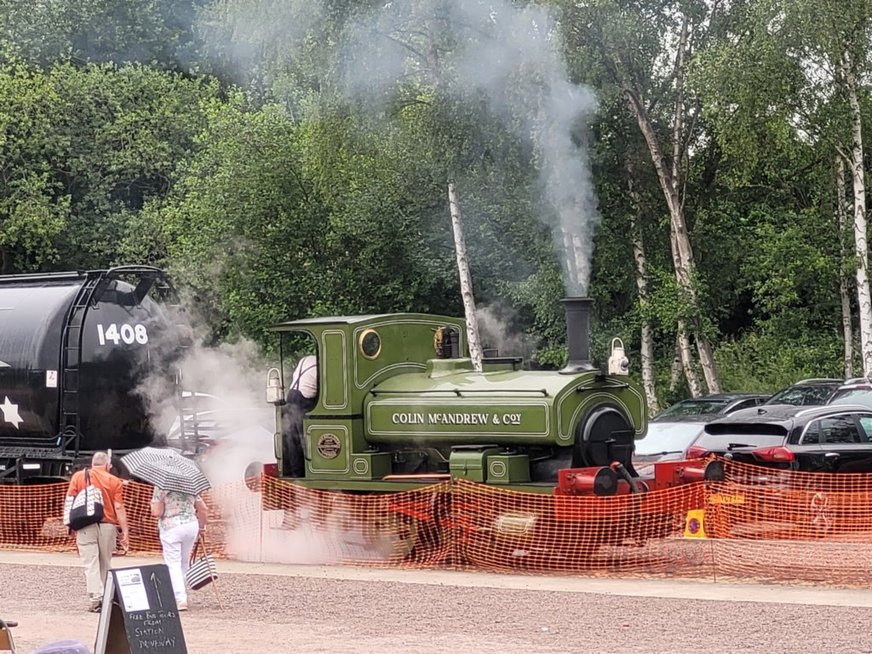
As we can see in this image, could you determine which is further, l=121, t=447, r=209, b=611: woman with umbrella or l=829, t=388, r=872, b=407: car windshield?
l=829, t=388, r=872, b=407: car windshield

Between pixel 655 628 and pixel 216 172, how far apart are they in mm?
24553

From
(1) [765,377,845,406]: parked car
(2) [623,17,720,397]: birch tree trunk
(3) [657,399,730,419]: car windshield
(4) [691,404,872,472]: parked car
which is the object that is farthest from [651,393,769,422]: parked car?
(4) [691,404,872,472]: parked car

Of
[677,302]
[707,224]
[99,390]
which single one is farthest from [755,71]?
[99,390]

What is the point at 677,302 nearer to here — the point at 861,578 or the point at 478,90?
the point at 478,90

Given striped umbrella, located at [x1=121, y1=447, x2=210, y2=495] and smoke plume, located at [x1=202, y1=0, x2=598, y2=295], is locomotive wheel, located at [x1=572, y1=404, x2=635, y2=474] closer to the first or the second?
striped umbrella, located at [x1=121, y1=447, x2=210, y2=495]

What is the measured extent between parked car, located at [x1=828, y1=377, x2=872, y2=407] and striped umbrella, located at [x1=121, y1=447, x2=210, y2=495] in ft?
32.1

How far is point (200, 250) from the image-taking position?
3069cm

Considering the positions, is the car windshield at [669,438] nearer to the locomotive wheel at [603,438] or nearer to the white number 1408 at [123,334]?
the locomotive wheel at [603,438]

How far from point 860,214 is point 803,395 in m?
3.98

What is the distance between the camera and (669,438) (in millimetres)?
17078

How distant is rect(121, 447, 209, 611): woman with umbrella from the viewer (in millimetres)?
10883

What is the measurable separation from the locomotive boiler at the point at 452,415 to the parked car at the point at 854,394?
5255mm

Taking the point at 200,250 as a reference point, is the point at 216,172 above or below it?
above

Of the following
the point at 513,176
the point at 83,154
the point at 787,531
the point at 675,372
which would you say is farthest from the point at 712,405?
the point at 83,154
